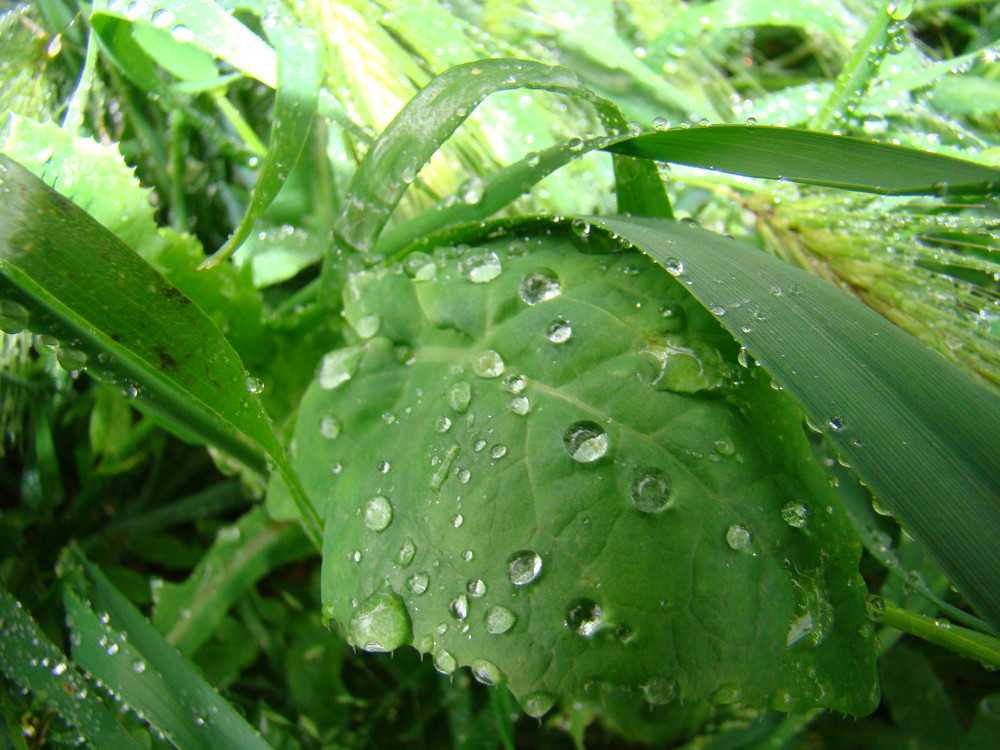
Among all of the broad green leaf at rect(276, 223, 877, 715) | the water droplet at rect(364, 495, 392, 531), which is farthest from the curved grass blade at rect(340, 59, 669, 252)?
the water droplet at rect(364, 495, 392, 531)

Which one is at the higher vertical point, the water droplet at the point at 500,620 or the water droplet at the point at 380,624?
the water droplet at the point at 500,620

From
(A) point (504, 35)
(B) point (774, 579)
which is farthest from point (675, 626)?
(A) point (504, 35)

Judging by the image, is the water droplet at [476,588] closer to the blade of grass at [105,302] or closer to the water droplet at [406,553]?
the water droplet at [406,553]

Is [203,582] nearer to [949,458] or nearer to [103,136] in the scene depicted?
[103,136]

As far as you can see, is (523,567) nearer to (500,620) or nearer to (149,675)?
(500,620)

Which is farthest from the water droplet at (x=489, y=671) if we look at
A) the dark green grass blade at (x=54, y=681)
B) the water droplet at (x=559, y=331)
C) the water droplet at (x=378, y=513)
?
the dark green grass blade at (x=54, y=681)

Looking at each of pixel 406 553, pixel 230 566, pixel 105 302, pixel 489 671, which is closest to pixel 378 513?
pixel 406 553
